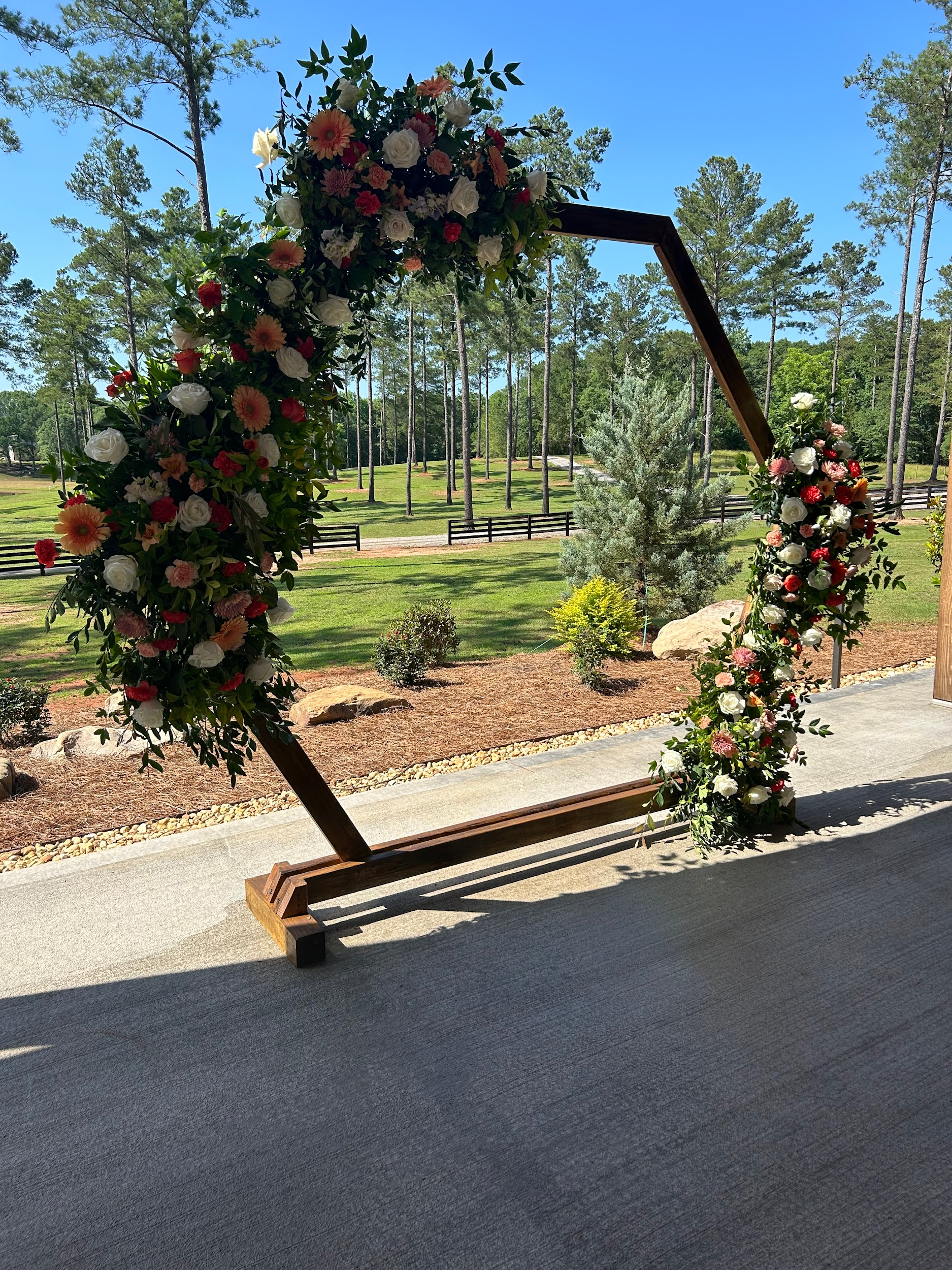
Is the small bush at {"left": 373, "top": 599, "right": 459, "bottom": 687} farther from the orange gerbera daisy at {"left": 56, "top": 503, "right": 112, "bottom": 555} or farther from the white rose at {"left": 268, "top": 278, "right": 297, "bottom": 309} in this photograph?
the orange gerbera daisy at {"left": 56, "top": 503, "right": 112, "bottom": 555}

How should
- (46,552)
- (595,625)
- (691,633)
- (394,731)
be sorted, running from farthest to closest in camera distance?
(691,633) < (595,625) < (394,731) < (46,552)

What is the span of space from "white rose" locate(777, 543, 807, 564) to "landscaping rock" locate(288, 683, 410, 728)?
3.83m

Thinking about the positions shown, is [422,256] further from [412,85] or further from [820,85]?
[820,85]

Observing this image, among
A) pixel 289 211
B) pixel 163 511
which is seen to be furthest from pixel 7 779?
pixel 289 211

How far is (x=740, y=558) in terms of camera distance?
18.0 metres

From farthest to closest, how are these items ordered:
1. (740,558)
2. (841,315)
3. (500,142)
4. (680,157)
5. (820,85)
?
(841,315), (680,157), (820,85), (740,558), (500,142)

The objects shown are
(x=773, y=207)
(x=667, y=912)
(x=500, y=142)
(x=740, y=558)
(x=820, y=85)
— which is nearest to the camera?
(x=500, y=142)

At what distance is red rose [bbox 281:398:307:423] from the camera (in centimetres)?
262

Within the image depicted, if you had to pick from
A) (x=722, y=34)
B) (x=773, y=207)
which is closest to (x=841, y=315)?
(x=773, y=207)

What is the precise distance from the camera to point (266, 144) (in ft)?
8.68

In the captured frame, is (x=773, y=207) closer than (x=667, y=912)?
No

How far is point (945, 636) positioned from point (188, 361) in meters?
6.03

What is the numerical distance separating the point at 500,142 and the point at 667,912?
2965 mm

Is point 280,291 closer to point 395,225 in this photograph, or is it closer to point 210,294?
point 210,294
